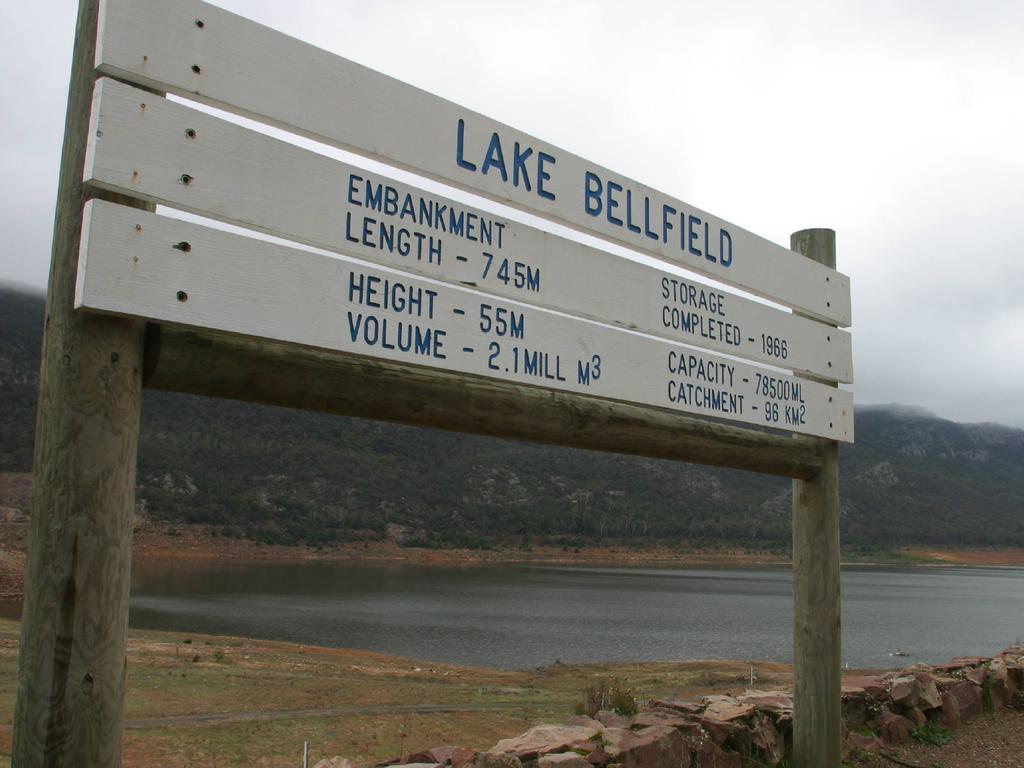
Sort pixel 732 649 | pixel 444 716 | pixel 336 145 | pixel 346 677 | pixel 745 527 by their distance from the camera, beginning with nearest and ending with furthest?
pixel 336 145 → pixel 444 716 → pixel 346 677 → pixel 732 649 → pixel 745 527

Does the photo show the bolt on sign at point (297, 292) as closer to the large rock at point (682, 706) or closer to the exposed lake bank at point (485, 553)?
the large rock at point (682, 706)

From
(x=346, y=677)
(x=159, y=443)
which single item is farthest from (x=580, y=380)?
(x=159, y=443)

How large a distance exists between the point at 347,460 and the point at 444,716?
104 metres

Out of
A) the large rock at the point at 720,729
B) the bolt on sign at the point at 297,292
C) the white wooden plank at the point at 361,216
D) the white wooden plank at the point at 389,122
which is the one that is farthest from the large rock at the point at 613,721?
the white wooden plank at the point at 389,122

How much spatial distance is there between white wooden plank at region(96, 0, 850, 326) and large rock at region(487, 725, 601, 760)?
2.49m

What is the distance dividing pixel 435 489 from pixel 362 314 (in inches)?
4292

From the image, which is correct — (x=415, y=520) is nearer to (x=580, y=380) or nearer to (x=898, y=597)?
(x=898, y=597)

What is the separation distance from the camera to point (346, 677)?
1712 cm

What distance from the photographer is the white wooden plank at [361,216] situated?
2422 millimetres

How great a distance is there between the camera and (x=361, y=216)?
114 inches

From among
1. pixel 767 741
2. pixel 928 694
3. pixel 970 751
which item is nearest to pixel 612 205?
pixel 767 741

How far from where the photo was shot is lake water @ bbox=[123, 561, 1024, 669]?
29562 mm

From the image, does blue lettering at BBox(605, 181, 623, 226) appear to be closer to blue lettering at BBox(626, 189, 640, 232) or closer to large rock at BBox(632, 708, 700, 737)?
blue lettering at BBox(626, 189, 640, 232)

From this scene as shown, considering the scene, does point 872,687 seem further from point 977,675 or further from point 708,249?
point 708,249
